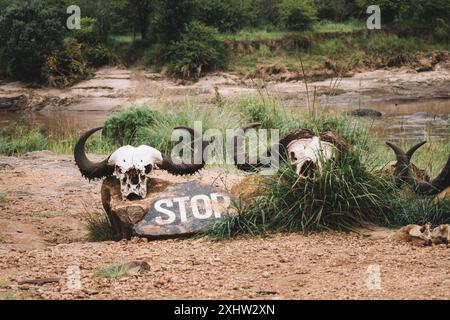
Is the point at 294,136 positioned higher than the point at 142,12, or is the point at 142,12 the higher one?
the point at 142,12

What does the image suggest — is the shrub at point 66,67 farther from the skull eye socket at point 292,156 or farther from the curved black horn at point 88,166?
the skull eye socket at point 292,156

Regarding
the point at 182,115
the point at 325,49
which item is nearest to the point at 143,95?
the point at 325,49

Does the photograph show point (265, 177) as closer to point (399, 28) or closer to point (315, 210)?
point (315, 210)

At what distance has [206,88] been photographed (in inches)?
1081

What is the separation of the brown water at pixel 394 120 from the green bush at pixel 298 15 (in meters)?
9.08

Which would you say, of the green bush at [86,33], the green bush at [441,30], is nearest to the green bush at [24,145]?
the green bush at [86,33]

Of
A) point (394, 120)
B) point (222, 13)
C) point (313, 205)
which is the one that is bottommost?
point (394, 120)

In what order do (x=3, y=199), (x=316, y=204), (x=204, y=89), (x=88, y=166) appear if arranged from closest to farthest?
(x=316, y=204)
(x=88, y=166)
(x=3, y=199)
(x=204, y=89)

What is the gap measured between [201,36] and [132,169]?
79.8ft

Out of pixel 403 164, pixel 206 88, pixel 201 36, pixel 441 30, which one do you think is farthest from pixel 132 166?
pixel 441 30

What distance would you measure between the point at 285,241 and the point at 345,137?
70.8 inches

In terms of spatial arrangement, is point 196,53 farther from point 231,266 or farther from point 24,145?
point 231,266

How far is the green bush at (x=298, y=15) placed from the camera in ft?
110

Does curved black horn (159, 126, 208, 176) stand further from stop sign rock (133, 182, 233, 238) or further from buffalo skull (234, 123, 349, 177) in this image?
buffalo skull (234, 123, 349, 177)
